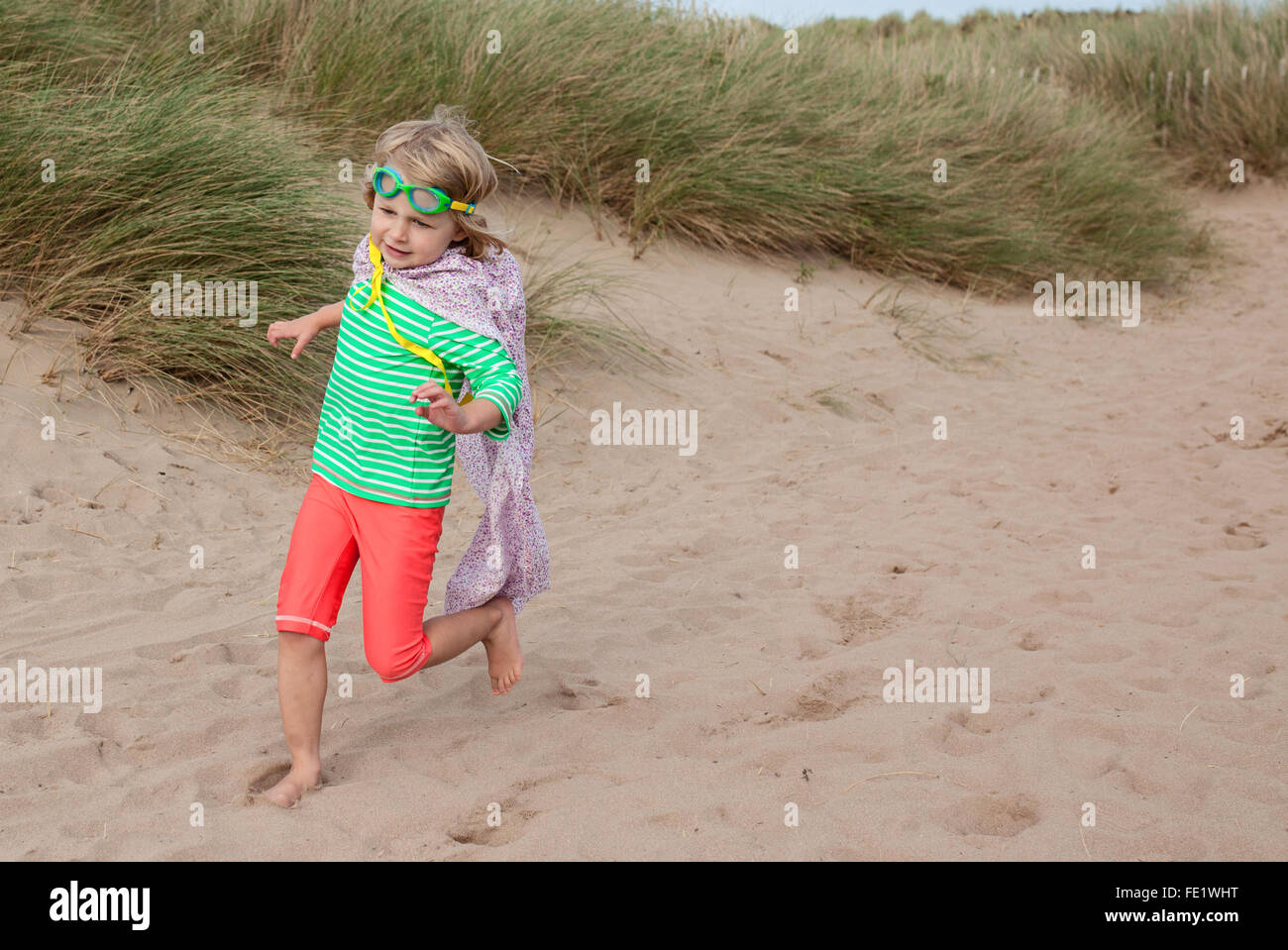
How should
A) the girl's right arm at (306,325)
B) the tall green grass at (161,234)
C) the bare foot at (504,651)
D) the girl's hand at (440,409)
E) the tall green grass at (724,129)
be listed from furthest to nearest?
the tall green grass at (724,129) → the tall green grass at (161,234) → the bare foot at (504,651) → the girl's right arm at (306,325) → the girl's hand at (440,409)

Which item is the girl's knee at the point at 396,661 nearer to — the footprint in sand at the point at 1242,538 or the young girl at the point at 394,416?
the young girl at the point at 394,416

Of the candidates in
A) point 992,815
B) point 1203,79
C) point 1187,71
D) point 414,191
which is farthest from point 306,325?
point 1187,71

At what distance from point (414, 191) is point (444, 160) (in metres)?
0.09

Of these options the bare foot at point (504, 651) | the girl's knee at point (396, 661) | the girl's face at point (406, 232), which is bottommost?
the bare foot at point (504, 651)

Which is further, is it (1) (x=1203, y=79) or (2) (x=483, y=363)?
(1) (x=1203, y=79)

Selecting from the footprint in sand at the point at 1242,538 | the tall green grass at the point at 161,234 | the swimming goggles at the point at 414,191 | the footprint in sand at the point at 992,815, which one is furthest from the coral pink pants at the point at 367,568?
the footprint in sand at the point at 1242,538

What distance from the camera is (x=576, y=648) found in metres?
3.35

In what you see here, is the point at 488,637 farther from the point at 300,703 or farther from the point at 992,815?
the point at 992,815

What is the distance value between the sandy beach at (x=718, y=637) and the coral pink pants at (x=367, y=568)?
33 cm

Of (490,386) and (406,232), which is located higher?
(406,232)

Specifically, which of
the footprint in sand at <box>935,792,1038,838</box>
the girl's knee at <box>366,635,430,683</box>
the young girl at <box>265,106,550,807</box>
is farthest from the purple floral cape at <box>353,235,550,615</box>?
the footprint in sand at <box>935,792,1038,838</box>

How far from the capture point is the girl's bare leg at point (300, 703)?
247cm

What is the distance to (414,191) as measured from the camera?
2.44 metres
